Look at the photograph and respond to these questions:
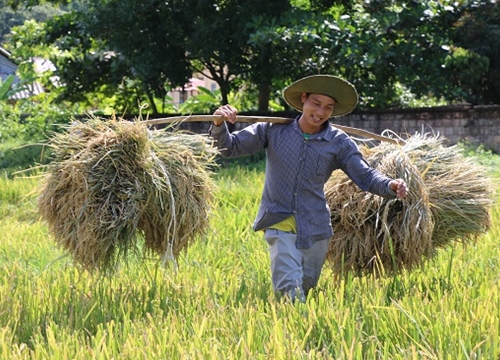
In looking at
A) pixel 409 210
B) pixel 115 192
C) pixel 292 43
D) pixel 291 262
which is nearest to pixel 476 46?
pixel 292 43

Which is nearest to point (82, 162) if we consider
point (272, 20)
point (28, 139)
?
point (272, 20)

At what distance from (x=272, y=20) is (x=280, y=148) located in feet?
22.5

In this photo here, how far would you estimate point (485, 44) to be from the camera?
1219 cm

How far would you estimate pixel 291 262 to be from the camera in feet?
13.3

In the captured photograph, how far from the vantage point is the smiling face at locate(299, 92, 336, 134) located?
414 cm

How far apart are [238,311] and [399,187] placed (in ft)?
3.61

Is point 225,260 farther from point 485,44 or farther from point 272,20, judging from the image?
point 485,44

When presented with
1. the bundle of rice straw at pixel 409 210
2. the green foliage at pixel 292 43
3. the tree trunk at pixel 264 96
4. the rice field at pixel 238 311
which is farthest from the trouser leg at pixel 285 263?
the tree trunk at pixel 264 96

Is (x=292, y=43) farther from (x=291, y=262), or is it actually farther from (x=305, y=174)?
(x=291, y=262)

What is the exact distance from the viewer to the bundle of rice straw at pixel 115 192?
12.4 feet

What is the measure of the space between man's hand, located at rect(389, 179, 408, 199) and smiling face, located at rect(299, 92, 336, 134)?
1.47 feet

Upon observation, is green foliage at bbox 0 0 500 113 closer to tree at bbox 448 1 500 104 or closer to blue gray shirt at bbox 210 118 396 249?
tree at bbox 448 1 500 104

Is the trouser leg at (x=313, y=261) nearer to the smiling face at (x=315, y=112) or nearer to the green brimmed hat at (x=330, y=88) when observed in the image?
the smiling face at (x=315, y=112)

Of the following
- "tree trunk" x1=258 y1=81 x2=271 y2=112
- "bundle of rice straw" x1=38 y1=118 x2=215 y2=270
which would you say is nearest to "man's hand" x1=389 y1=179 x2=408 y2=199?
"bundle of rice straw" x1=38 y1=118 x2=215 y2=270
